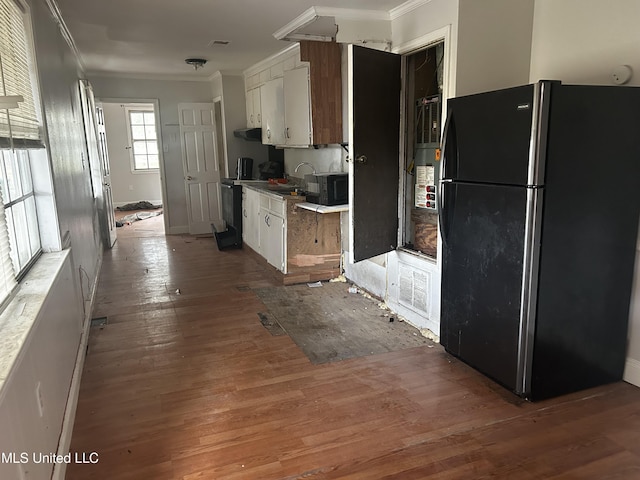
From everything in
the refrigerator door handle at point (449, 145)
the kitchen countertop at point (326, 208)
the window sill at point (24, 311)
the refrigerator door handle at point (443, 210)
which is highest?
the refrigerator door handle at point (449, 145)

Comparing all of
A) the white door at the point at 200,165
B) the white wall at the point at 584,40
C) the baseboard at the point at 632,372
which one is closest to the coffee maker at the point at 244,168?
the white door at the point at 200,165

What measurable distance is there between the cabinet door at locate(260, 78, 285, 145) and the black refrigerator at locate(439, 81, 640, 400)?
2.99 metres

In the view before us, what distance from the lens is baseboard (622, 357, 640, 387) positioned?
2.64 metres

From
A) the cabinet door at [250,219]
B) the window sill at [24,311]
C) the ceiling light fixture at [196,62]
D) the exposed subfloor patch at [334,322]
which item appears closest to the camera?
the window sill at [24,311]

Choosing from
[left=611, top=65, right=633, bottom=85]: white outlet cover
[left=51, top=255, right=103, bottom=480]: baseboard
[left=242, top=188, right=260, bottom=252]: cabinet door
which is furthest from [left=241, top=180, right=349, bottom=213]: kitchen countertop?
[left=611, top=65, right=633, bottom=85]: white outlet cover

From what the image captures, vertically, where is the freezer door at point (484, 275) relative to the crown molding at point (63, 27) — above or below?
below

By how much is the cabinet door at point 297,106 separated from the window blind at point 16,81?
249 centimetres

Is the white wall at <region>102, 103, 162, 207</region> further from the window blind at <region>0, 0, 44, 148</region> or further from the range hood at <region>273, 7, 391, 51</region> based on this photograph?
the window blind at <region>0, 0, 44, 148</region>

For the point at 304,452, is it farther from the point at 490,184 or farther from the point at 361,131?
the point at 361,131

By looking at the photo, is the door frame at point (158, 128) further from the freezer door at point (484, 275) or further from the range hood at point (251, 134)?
the freezer door at point (484, 275)

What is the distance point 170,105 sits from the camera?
23.4ft

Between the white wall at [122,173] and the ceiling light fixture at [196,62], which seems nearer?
the ceiling light fixture at [196,62]

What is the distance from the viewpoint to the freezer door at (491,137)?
7.50ft

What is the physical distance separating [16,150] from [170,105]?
5.19 meters
